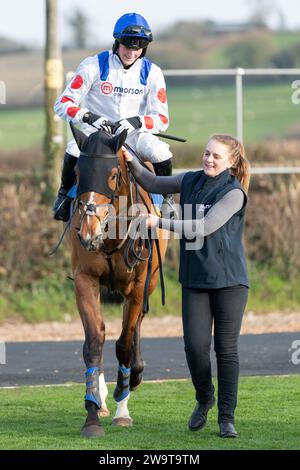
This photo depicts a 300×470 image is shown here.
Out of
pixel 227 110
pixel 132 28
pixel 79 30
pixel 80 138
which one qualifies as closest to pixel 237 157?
pixel 80 138

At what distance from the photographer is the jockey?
9.30 metres

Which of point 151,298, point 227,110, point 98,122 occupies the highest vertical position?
point 227,110

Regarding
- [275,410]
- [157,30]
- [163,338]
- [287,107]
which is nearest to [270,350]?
[163,338]

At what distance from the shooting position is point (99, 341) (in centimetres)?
852

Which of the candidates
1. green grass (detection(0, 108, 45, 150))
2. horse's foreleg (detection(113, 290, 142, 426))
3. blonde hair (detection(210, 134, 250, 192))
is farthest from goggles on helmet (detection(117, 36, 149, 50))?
green grass (detection(0, 108, 45, 150))

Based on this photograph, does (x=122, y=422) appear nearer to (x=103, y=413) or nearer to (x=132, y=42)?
(x=103, y=413)

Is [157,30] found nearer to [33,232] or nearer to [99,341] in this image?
[33,232]

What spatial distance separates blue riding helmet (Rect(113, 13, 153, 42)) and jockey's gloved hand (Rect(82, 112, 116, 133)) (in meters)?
0.70

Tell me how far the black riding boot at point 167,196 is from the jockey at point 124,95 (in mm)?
10

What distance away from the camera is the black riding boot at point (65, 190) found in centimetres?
942

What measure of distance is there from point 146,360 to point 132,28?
12.8 feet

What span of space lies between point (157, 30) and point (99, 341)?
141ft

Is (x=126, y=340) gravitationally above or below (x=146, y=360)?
above

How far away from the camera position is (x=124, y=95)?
946cm
